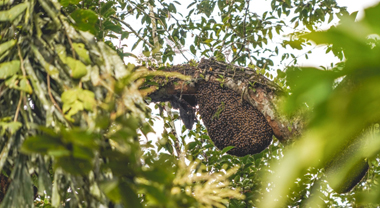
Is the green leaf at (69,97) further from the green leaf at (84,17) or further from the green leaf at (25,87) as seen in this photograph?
the green leaf at (84,17)

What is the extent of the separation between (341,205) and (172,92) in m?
1.56

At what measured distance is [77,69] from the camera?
1.59ft

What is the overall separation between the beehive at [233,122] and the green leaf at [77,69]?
155 cm

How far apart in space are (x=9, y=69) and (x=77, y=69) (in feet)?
0.37

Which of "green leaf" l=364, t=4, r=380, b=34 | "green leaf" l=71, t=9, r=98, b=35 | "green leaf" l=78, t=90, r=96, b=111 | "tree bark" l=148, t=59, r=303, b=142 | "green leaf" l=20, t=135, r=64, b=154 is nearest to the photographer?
"green leaf" l=364, t=4, r=380, b=34

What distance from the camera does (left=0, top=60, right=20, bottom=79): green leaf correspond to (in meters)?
0.51

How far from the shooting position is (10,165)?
646mm

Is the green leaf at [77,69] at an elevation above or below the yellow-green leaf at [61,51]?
below

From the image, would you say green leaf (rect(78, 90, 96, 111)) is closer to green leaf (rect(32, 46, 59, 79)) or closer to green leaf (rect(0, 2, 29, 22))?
green leaf (rect(32, 46, 59, 79))

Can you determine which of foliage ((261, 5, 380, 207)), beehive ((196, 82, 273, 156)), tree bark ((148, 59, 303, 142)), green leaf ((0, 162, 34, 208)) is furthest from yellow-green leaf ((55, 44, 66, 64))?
beehive ((196, 82, 273, 156))

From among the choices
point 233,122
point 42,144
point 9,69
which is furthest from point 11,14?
point 233,122

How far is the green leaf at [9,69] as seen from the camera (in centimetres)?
51

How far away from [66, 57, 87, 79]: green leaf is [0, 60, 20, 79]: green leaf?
0.09m

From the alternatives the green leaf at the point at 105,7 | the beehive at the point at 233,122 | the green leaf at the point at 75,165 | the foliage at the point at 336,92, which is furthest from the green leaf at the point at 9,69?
the beehive at the point at 233,122
